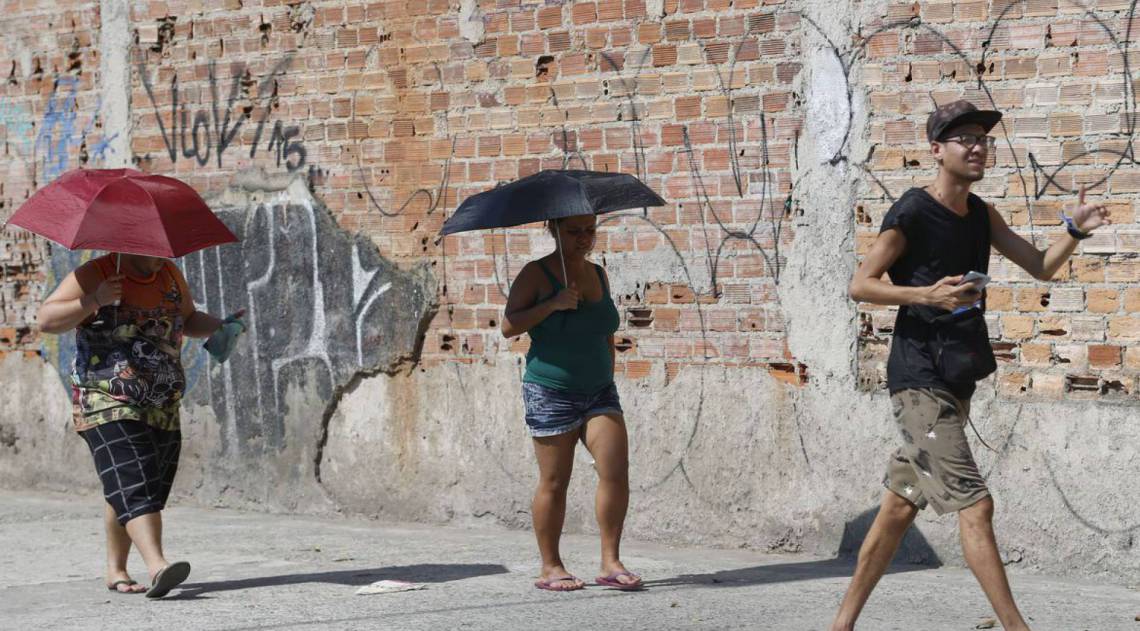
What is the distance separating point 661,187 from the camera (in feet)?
24.2

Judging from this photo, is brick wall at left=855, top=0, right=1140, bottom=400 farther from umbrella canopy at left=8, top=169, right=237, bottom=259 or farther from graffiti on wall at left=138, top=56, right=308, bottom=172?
graffiti on wall at left=138, top=56, right=308, bottom=172

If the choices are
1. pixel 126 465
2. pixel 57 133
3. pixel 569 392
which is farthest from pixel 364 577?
pixel 57 133

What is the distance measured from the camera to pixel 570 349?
6.27m

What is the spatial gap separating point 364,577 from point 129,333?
1.41 m

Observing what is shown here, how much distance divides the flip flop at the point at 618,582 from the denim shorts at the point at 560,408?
1.96 ft

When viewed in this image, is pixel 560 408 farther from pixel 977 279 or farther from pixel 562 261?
pixel 977 279

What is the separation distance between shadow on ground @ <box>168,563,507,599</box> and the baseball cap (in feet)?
8.96

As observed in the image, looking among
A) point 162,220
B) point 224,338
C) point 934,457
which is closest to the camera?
point 934,457

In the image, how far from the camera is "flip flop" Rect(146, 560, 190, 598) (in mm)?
6113

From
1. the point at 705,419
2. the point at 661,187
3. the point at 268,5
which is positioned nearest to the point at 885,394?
the point at 705,419

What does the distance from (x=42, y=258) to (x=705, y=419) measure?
4216 mm

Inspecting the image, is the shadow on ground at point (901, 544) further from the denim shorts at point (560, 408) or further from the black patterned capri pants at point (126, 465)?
the black patterned capri pants at point (126, 465)

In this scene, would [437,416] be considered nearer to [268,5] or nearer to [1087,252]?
[268,5]

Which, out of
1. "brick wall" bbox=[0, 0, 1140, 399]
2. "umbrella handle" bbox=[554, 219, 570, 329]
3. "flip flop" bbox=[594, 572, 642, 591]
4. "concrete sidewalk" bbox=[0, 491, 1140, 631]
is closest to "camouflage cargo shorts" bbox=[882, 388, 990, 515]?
"concrete sidewalk" bbox=[0, 491, 1140, 631]
